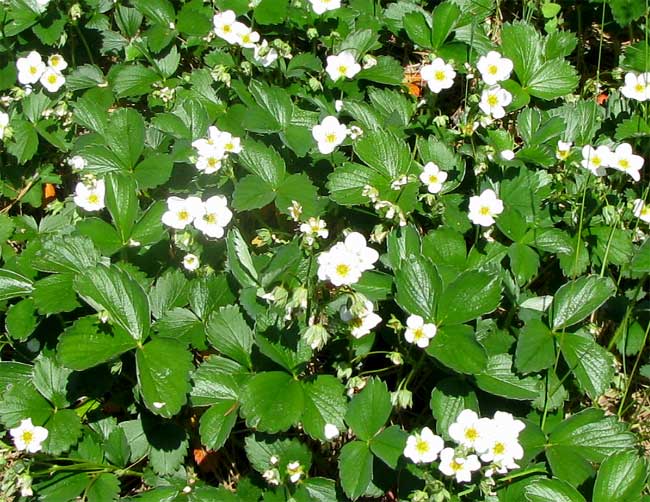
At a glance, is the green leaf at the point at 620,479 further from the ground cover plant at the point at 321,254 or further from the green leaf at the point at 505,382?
the green leaf at the point at 505,382

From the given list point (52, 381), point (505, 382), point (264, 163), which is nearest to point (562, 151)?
point (505, 382)

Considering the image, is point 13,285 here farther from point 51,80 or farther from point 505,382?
point 505,382

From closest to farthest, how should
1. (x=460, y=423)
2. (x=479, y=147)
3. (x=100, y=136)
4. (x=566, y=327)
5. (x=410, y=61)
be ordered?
(x=460, y=423) → (x=566, y=327) → (x=479, y=147) → (x=100, y=136) → (x=410, y=61)

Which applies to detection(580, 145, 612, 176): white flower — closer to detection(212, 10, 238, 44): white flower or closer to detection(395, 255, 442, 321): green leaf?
detection(395, 255, 442, 321): green leaf

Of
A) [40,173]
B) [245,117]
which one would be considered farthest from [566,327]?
[40,173]

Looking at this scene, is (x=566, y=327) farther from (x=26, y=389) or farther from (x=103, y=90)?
(x=103, y=90)

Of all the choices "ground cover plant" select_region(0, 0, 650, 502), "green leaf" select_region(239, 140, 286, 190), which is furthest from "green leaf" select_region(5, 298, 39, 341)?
"green leaf" select_region(239, 140, 286, 190)
